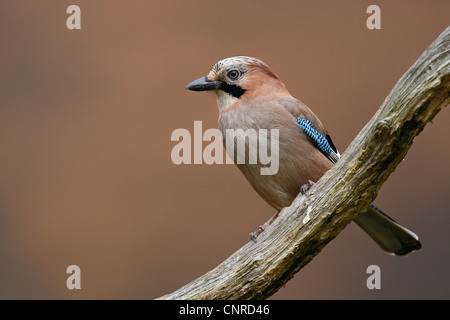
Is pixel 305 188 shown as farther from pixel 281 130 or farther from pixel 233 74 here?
pixel 233 74

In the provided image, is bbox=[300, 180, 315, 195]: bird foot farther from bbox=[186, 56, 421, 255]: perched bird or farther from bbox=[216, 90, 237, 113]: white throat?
bbox=[216, 90, 237, 113]: white throat

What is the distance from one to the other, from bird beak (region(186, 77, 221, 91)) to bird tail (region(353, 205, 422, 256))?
1050 mm

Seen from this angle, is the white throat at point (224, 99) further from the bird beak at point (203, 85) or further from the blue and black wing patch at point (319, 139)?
the blue and black wing patch at point (319, 139)

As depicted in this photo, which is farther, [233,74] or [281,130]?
[233,74]

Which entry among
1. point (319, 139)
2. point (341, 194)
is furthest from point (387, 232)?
point (341, 194)

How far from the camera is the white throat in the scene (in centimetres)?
320

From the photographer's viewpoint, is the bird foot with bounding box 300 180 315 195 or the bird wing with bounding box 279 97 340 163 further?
the bird wing with bounding box 279 97 340 163

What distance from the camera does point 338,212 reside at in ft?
8.18

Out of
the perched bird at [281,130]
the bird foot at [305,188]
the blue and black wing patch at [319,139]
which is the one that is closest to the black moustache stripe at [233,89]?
the perched bird at [281,130]

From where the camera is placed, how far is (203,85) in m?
3.13

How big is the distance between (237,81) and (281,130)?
40cm

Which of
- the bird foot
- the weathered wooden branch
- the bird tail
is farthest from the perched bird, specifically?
the weathered wooden branch

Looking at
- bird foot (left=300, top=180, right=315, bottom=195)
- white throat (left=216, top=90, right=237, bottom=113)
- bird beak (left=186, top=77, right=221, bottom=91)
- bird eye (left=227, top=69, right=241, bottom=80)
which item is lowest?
bird foot (left=300, top=180, right=315, bottom=195)

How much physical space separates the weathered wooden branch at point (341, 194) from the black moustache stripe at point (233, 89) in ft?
2.60
